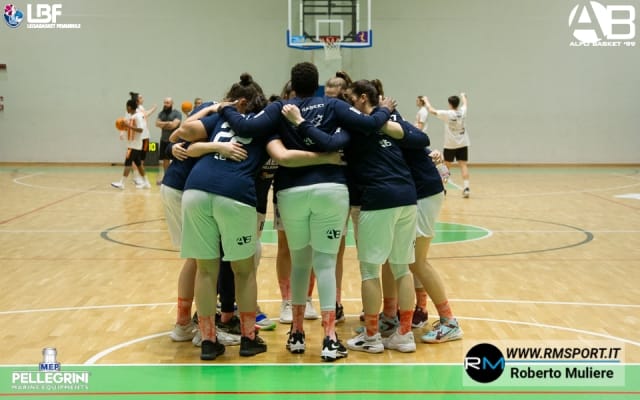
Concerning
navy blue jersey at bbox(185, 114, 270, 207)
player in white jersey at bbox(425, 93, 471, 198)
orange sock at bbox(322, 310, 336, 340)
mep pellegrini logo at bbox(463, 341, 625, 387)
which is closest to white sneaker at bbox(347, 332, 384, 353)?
orange sock at bbox(322, 310, 336, 340)

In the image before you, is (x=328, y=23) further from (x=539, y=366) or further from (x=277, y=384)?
(x=277, y=384)

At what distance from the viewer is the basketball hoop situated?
20.8 m

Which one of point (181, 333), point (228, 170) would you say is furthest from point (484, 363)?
point (181, 333)

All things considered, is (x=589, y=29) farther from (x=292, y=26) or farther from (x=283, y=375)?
(x=283, y=375)

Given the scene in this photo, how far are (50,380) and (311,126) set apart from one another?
231 cm

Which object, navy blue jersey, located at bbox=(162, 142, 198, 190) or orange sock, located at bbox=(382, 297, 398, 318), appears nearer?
navy blue jersey, located at bbox=(162, 142, 198, 190)

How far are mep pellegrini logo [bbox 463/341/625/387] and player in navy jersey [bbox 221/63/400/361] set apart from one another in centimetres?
98

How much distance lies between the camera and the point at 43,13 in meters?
23.0

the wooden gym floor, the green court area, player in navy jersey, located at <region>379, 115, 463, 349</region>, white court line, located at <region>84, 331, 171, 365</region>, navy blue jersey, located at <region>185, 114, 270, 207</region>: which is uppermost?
navy blue jersey, located at <region>185, 114, 270, 207</region>

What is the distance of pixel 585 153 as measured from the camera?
78.0 feet

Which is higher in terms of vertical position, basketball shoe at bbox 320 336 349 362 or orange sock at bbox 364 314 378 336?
orange sock at bbox 364 314 378 336

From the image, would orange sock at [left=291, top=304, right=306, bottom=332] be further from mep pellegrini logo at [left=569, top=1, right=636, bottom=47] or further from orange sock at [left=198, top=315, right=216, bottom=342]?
mep pellegrini logo at [left=569, top=1, right=636, bottom=47]

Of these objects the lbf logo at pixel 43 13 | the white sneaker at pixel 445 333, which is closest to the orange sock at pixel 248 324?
the white sneaker at pixel 445 333

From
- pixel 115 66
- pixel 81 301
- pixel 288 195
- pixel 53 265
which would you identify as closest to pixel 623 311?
pixel 288 195
